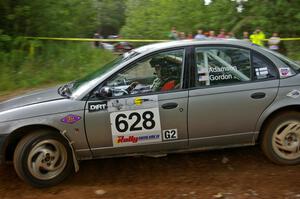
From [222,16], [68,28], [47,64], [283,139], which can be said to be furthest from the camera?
[222,16]

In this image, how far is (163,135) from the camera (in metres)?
5.01

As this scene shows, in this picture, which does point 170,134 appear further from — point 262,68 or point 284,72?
point 284,72

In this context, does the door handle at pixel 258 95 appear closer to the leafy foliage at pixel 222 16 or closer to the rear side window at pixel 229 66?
the rear side window at pixel 229 66

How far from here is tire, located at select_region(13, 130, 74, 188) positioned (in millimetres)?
4836

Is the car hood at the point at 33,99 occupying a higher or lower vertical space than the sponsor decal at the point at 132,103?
higher

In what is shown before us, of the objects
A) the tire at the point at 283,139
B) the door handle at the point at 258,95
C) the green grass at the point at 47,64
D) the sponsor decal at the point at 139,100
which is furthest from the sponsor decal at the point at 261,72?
the green grass at the point at 47,64

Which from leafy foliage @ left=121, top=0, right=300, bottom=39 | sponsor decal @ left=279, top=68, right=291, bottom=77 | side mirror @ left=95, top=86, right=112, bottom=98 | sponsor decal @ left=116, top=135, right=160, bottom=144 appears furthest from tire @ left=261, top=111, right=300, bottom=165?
leafy foliage @ left=121, top=0, right=300, bottom=39

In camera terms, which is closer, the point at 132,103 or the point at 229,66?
the point at 132,103

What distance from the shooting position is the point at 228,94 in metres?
5.05

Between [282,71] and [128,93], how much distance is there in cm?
197

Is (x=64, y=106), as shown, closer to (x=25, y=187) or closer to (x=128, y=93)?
(x=128, y=93)

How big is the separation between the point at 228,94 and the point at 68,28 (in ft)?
43.8

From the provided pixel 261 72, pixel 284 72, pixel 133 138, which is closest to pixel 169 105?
pixel 133 138

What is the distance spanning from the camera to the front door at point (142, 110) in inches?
193
